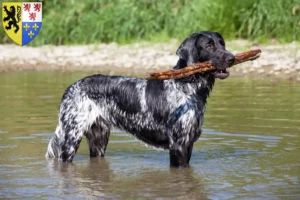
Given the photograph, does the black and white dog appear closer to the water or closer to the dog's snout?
the dog's snout

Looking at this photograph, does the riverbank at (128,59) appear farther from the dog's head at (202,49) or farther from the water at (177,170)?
the dog's head at (202,49)

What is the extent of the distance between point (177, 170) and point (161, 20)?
12.1m

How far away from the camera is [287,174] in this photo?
920cm

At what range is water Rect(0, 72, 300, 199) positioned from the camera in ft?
28.0

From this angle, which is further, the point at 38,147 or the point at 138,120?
the point at 38,147

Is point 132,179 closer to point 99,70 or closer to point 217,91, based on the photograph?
point 217,91

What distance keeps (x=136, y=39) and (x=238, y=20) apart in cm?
A: 267

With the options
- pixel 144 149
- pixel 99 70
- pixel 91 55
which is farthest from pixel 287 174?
pixel 91 55

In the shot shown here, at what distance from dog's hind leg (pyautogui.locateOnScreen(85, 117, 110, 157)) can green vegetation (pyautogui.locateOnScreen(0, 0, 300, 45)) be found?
9.91m

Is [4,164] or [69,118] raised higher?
[69,118]

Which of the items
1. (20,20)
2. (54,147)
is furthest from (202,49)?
(20,20)

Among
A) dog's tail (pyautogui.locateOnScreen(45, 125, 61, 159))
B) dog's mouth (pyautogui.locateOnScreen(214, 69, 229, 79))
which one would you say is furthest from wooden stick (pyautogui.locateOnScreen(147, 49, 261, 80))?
dog's tail (pyautogui.locateOnScreen(45, 125, 61, 159))

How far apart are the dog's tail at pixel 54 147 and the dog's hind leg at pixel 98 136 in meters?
0.34

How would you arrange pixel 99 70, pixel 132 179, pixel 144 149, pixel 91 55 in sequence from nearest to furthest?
pixel 132 179
pixel 144 149
pixel 99 70
pixel 91 55
